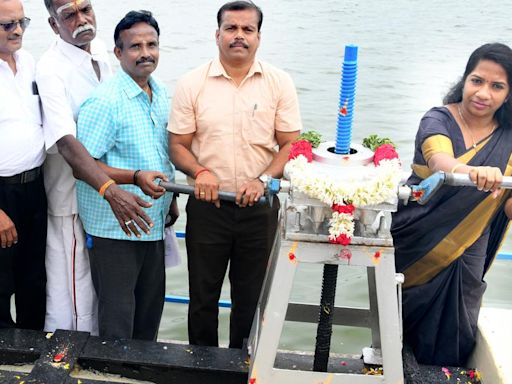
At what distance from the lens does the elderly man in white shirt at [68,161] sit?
104 inches

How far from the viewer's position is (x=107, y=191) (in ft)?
8.25

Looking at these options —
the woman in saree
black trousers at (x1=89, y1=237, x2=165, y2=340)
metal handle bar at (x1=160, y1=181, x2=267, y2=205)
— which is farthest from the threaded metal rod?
black trousers at (x1=89, y1=237, x2=165, y2=340)

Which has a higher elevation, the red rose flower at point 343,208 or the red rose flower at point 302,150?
the red rose flower at point 302,150

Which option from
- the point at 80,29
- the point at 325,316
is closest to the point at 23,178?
the point at 80,29

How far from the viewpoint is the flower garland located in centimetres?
212

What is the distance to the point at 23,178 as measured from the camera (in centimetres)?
277

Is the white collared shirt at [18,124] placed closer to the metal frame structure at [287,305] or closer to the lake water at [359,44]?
the metal frame structure at [287,305]

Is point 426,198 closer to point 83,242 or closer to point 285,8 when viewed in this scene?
point 83,242

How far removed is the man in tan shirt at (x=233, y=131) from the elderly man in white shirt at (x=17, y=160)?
1.83ft

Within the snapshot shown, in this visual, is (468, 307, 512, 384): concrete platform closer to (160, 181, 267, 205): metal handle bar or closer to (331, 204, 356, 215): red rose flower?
(331, 204, 356, 215): red rose flower

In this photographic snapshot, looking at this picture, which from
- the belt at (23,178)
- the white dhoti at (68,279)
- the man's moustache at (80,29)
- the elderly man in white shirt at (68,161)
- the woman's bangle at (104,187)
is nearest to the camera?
the woman's bangle at (104,187)

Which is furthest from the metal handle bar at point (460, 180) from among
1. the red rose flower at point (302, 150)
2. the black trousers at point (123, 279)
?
the black trousers at point (123, 279)

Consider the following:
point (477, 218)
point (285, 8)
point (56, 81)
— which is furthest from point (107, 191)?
point (285, 8)

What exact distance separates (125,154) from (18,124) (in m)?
0.42
